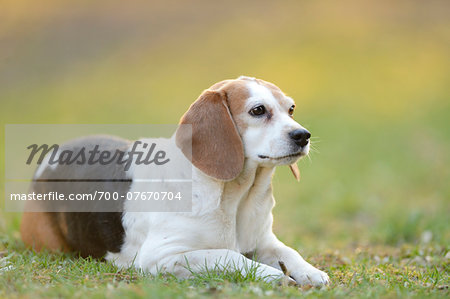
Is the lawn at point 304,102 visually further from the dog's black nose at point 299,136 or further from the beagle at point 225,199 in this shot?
the dog's black nose at point 299,136

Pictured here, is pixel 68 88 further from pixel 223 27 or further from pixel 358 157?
pixel 358 157

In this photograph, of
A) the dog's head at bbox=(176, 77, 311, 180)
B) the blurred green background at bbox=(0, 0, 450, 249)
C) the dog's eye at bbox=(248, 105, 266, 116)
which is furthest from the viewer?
the blurred green background at bbox=(0, 0, 450, 249)

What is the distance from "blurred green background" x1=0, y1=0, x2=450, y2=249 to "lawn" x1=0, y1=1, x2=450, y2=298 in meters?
0.05

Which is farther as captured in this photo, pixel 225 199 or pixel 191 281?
pixel 225 199

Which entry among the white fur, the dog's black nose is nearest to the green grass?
the white fur

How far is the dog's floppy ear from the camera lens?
468 centimetres

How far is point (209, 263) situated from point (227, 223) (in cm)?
38

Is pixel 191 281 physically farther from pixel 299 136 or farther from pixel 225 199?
pixel 299 136

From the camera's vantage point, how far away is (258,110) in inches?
189

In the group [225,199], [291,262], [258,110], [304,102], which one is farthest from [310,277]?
[304,102]

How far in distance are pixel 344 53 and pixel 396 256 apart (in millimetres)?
15708

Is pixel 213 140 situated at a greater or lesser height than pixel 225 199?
greater

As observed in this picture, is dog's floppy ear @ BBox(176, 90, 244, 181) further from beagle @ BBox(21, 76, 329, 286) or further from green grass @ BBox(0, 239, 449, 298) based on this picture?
green grass @ BBox(0, 239, 449, 298)

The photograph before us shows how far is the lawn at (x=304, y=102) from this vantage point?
482 cm
